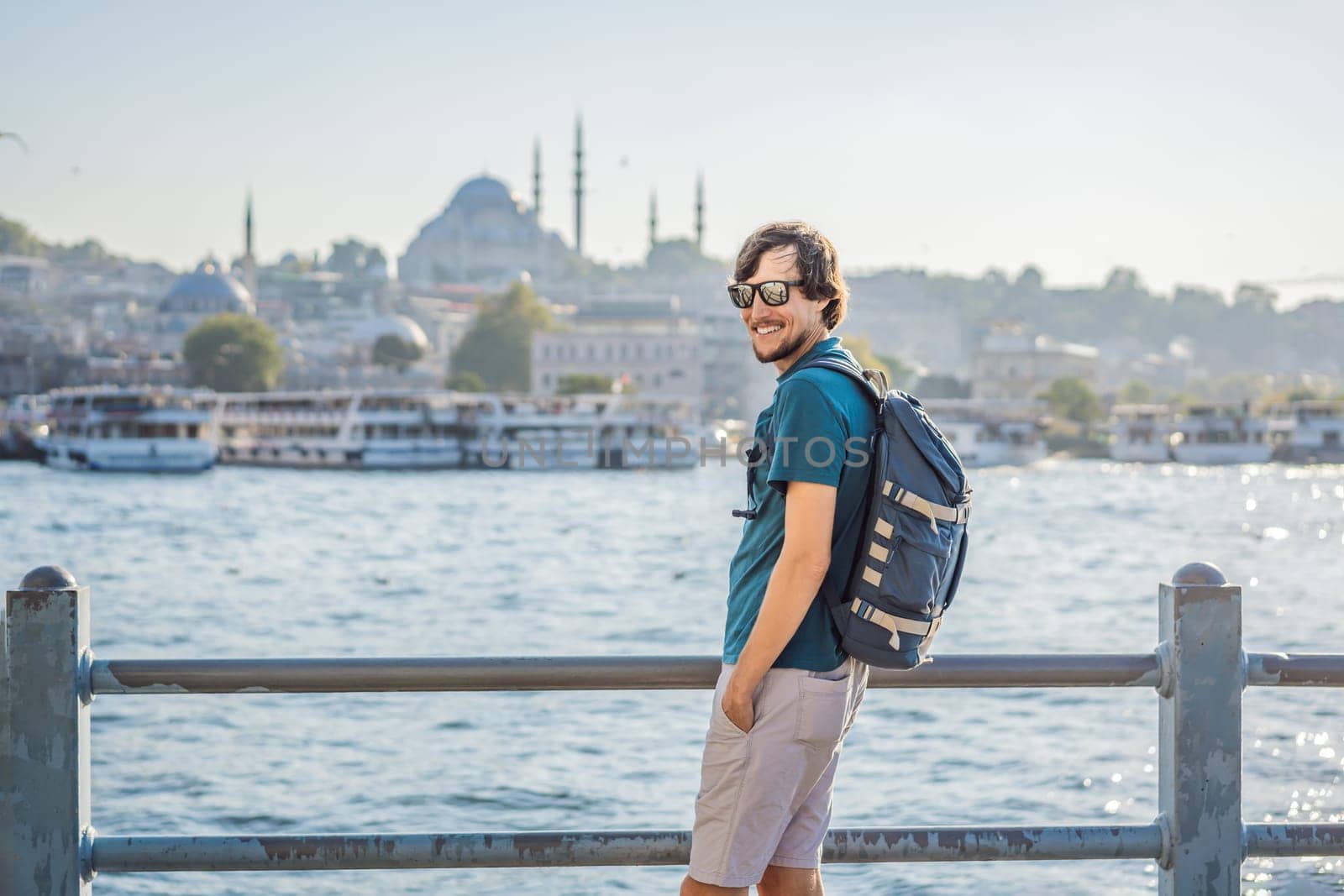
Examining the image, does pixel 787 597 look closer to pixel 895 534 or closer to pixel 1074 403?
pixel 895 534

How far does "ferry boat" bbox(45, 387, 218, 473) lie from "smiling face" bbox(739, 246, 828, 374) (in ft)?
204

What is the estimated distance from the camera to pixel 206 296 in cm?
11831

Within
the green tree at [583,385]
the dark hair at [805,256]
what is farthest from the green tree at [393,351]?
the dark hair at [805,256]

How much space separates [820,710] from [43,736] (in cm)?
127

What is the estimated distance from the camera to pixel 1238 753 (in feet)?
10.2

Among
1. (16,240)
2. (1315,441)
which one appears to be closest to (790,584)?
(1315,441)

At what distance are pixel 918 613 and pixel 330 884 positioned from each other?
619cm

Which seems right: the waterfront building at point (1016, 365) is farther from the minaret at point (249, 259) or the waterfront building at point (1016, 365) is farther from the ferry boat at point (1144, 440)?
the minaret at point (249, 259)

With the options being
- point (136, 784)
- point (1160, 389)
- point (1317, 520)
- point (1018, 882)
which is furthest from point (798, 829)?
point (1160, 389)

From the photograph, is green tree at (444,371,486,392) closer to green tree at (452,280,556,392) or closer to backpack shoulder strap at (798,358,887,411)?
green tree at (452,280,556,392)

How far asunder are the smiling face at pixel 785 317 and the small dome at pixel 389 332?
345 ft

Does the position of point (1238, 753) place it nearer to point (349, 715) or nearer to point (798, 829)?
point (798, 829)

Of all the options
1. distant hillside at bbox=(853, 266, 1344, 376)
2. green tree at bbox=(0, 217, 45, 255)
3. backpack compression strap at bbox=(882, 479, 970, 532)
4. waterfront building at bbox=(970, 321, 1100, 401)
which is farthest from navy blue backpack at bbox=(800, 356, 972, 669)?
green tree at bbox=(0, 217, 45, 255)

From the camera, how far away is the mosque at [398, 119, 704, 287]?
155 metres
